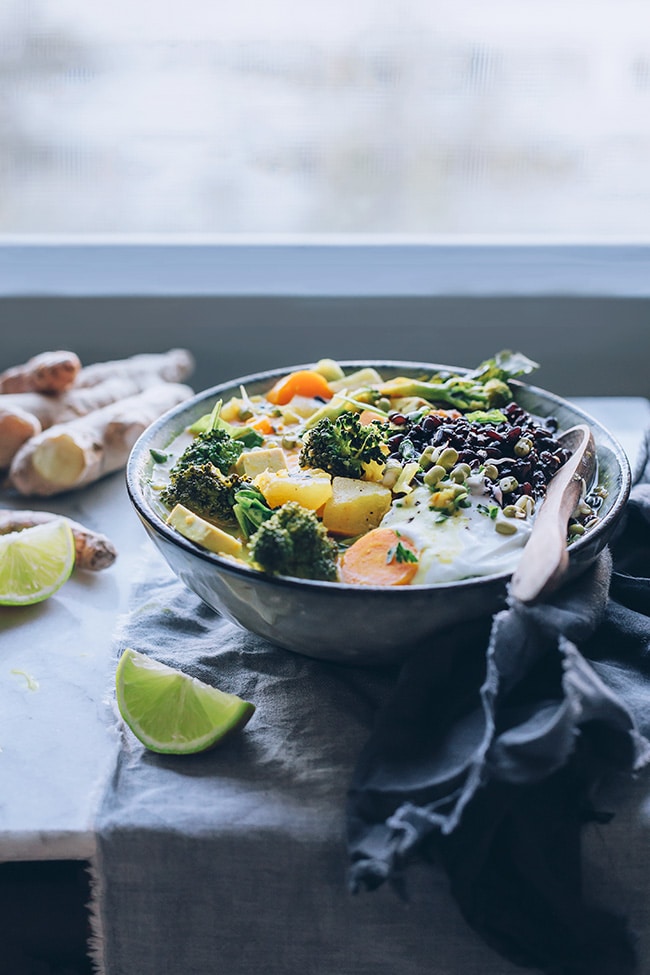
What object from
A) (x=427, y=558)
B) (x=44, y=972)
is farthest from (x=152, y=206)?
(x=44, y=972)

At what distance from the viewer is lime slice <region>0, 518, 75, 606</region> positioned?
1461mm

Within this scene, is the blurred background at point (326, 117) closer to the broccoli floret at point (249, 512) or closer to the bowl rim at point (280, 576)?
the bowl rim at point (280, 576)

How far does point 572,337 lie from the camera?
2549 millimetres

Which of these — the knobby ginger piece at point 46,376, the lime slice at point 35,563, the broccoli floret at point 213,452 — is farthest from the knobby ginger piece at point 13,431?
the broccoli floret at point 213,452

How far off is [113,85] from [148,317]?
61 centimetres

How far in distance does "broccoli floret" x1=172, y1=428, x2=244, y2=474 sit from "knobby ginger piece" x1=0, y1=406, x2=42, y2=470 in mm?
701

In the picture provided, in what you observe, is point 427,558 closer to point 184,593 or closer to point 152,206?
point 184,593

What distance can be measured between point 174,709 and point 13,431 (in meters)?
0.99

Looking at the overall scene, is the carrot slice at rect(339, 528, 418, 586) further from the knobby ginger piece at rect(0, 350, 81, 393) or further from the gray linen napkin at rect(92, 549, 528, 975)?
the knobby ginger piece at rect(0, 350, 81, 393)

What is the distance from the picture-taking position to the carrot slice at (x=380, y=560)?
108 centimetres

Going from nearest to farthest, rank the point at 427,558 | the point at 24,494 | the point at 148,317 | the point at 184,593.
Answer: the point at 427,558
the point at 184,593
the point at 24,494
the point at 148,317

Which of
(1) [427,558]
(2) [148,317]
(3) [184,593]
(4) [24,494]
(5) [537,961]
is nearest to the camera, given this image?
(5) [537,961]

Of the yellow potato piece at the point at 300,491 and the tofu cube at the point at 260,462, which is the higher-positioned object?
the yellow potato piece at the point at 300,491

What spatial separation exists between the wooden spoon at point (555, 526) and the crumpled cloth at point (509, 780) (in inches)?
1.2
